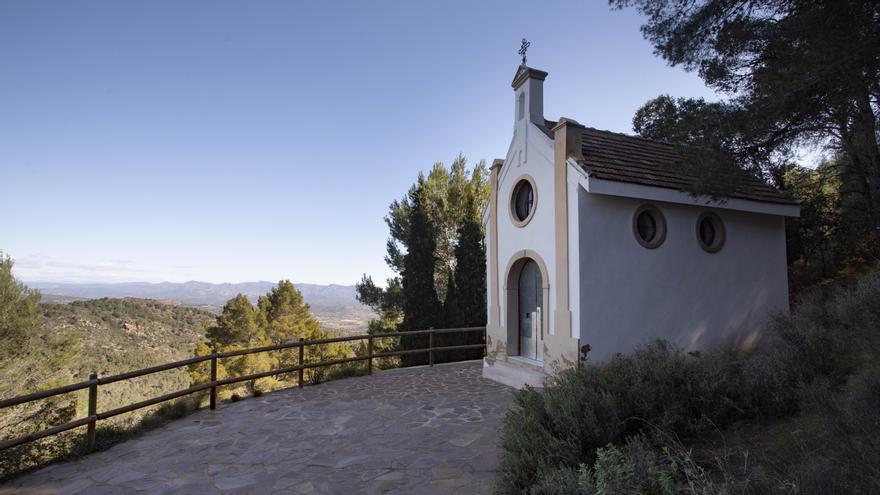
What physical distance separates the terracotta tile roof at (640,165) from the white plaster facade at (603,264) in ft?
0.53

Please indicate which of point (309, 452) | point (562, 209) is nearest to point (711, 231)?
point (562, 209)

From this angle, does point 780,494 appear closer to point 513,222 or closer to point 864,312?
point 864,312

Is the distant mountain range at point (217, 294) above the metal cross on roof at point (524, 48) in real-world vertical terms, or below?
below

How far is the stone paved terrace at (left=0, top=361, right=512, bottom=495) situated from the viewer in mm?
4562

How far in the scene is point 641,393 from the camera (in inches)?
173

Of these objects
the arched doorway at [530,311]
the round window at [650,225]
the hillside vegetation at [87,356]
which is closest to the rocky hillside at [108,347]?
the hillside vegetation at [87,356]

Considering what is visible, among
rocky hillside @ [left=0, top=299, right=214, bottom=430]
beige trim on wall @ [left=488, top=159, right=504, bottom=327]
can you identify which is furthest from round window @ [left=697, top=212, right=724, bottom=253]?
rocky hillside @ [left=0, top=299, right=214, bottom=430]

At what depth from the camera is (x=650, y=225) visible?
8.88m

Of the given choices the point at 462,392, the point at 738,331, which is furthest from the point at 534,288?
the point at 738,331

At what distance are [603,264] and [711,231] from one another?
334 centimetres

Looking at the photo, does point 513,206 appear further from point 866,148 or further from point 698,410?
point 866,148

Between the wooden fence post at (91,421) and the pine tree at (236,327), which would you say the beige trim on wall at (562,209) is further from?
the pine tree at (236,327)

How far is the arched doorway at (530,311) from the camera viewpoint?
9.55 meters

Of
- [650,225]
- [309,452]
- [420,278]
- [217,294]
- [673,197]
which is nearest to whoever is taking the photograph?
[309,452]
